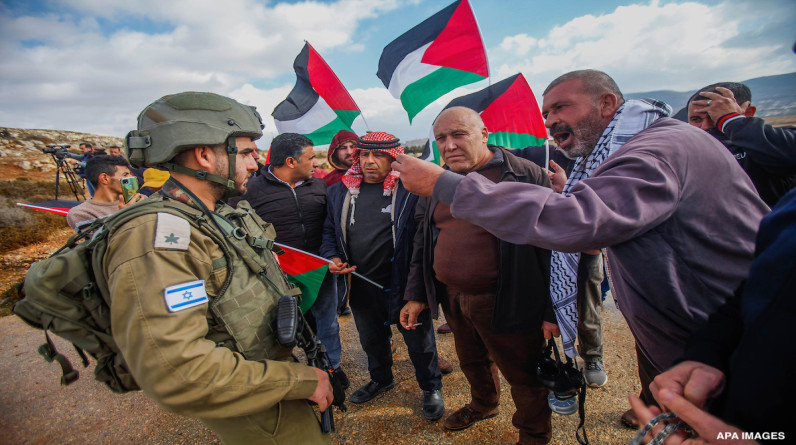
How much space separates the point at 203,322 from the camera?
128 cm

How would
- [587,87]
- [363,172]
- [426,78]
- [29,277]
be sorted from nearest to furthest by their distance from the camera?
[29,277] → [587,87] → [363,172] → [426,78]

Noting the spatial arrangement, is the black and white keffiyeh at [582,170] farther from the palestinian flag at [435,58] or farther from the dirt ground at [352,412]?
the palestinian flag at [435,58]

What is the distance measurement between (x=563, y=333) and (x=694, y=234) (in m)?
1.10

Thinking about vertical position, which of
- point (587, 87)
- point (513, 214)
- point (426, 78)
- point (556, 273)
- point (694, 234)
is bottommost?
point (556, 273)

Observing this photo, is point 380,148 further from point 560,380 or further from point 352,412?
point 352,412

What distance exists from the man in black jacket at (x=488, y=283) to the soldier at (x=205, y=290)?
123cm

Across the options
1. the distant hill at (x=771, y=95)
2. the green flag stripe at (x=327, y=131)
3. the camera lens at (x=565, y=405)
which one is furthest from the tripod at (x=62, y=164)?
the distant hill at (x=771, y=95)

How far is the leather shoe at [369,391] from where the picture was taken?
10.7 ft

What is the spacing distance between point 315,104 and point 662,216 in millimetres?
4757

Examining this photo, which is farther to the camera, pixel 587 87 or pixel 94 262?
pixel 587 87

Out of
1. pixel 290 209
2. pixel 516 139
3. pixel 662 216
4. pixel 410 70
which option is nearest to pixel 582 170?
pixel 662 216

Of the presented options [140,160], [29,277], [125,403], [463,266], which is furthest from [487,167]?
[125,403]

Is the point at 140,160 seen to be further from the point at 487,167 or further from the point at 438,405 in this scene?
the point at 438,405

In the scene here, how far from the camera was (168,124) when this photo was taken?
1547mm
